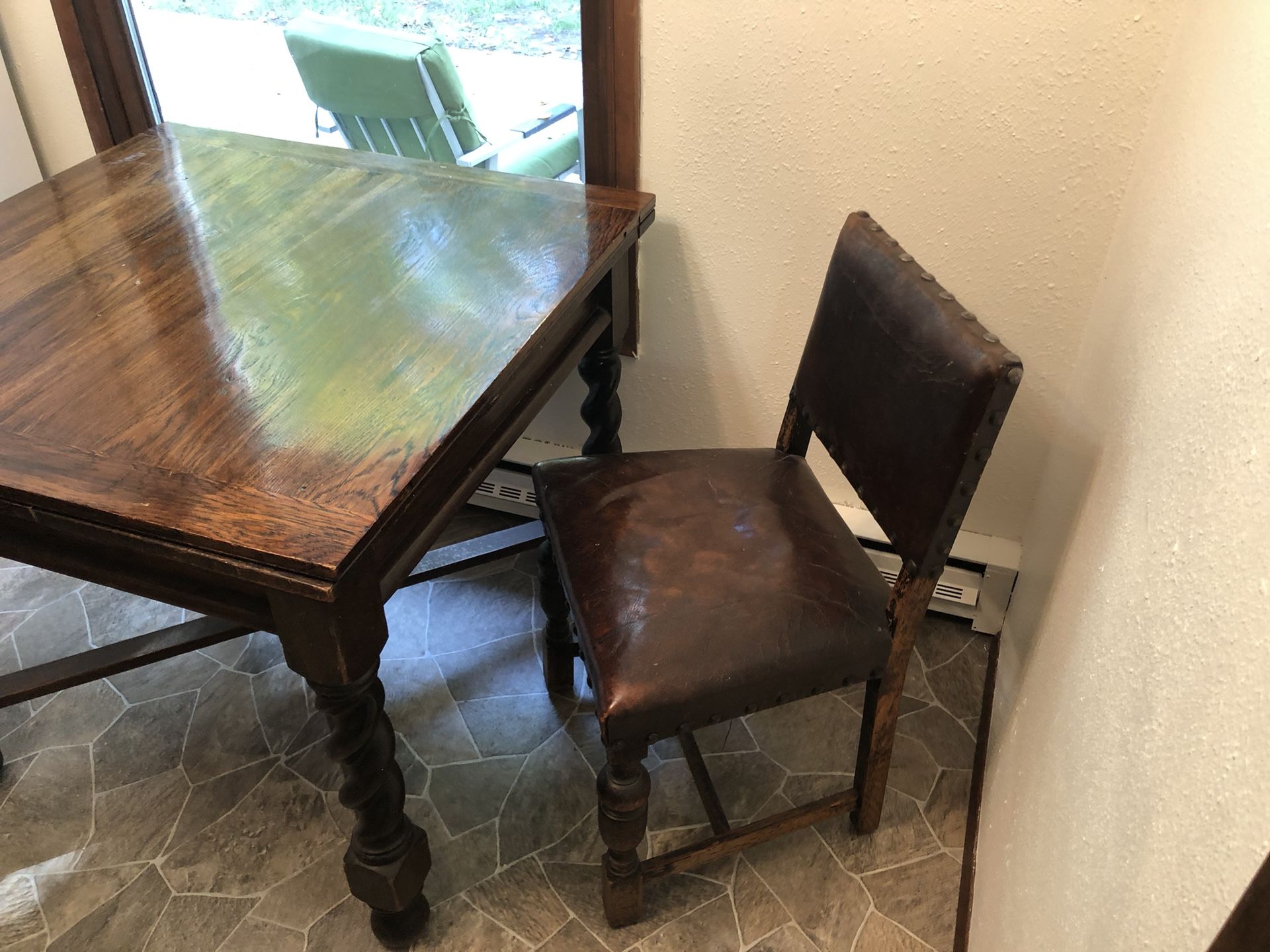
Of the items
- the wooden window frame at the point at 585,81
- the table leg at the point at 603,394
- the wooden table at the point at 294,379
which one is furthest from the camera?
the table leg at the point at 603,394

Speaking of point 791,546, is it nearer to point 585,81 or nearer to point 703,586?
point 703,586

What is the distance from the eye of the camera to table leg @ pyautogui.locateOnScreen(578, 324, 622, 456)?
5.05ft

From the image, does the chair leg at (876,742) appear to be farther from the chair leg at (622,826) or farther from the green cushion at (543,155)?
the green cushion at (543,155)

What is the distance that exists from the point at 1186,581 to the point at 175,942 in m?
1.35

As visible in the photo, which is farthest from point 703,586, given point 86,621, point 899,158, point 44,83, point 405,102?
point 44,83

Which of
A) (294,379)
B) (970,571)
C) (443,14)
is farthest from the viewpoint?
(970,571)

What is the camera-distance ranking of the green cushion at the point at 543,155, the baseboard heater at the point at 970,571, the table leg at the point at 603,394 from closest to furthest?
the table leg at the point at 603,394 < the green cushion at the point at 543,155 < the baseboard heater at the point at 970,571

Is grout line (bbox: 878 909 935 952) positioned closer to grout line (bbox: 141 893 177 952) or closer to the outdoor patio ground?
grout line (bbox: 141 893 177 952)

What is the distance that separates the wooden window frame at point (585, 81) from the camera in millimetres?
1437

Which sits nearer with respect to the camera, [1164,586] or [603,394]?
→ [1164,586]

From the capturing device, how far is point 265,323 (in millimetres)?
1180

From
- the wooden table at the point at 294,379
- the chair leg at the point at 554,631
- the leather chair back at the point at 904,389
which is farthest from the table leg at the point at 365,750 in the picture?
the leather chair back at the point at 904,389

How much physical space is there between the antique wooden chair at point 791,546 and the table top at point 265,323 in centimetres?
29

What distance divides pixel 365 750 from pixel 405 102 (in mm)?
1108
